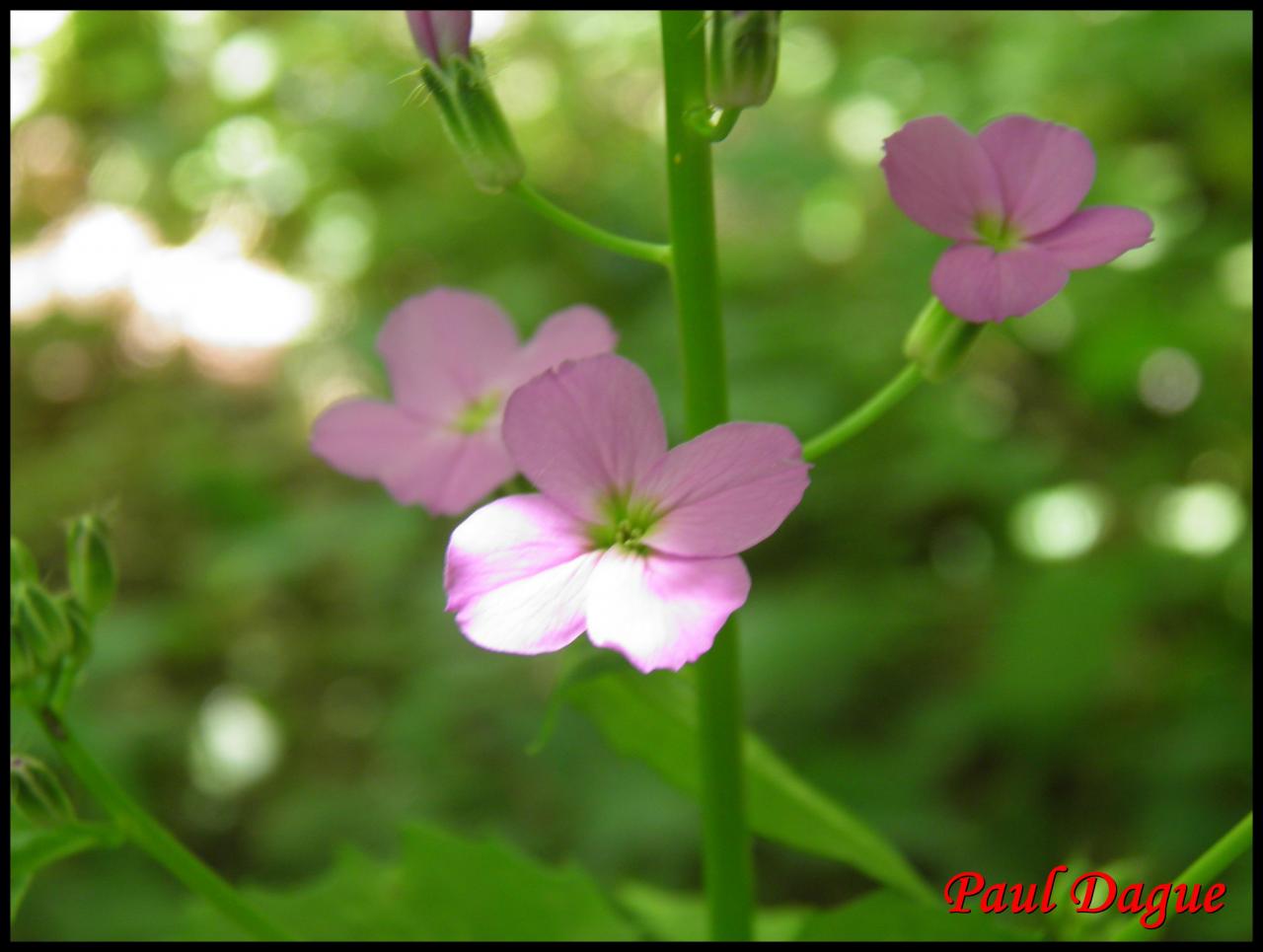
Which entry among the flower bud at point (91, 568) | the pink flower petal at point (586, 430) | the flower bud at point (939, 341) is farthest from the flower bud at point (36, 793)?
the flower bud at point (939, 341)

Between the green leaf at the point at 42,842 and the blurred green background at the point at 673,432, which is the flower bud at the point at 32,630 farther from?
the blurred green background at the point at 673,432

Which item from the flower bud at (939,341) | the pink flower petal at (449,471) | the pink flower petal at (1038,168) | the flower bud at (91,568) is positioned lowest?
the flower bud at (91,568)

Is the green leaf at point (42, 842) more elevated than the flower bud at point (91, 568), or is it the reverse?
the flower bud at point (91, 568)

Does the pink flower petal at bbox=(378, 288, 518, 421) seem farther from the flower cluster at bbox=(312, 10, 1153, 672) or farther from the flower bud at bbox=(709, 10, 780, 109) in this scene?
the flower bud at bbox=(709, 10, 780, 109)

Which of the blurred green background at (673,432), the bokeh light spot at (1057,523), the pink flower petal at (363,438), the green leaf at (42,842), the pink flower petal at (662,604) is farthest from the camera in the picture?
the bokeh light spot at (1057,523)
